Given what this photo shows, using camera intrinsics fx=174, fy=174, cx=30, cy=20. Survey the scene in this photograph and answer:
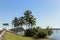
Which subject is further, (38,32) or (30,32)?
(30,32)

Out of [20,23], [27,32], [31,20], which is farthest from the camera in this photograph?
[20,23]

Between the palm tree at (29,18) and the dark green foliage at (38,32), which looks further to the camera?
the palm tree at (29,18)

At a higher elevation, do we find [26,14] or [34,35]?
[26,14]

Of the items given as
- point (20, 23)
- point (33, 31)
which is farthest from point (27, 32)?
point (20, 23)

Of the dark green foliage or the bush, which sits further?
the bush

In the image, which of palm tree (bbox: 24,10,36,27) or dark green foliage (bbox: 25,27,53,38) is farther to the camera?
palm tree (bbox: 24,10,36,27)

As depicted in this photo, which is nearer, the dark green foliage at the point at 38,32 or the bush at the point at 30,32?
the dark green foliage at the point at 38,32

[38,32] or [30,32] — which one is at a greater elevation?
[30,32]

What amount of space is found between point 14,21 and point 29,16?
4189cm

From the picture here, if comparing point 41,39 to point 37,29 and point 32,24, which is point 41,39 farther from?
point 32,24

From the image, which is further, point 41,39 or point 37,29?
point 37,29

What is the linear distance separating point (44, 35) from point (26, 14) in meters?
26.4

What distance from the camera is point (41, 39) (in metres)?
65.8

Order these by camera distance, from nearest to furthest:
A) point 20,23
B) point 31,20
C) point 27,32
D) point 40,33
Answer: point 40,33, point 27,32, point 31,20, point 20,23
